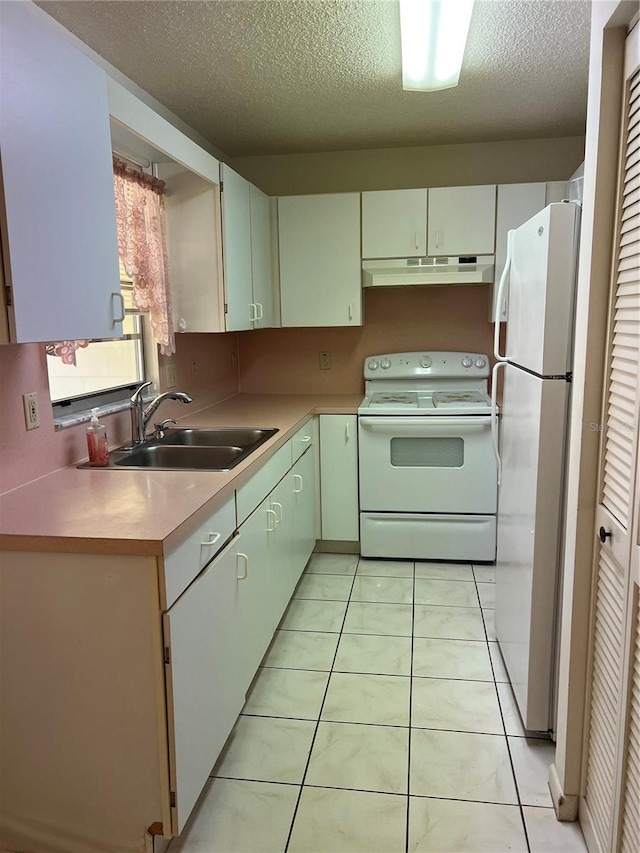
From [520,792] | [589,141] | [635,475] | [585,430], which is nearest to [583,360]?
[585,430]

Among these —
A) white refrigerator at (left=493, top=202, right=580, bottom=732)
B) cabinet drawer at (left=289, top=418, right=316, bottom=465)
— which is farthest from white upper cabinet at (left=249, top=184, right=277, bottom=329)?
white refrigerator at (left=493, top=202, right=580, bottom=732)

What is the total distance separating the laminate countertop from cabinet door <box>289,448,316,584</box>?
0.59 meters

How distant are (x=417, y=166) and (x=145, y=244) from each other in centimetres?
196

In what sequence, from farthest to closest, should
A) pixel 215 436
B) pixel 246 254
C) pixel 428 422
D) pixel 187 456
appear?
pixel 428 422 → pixel 246 254 → pixel 215 436 → pixel 187 456

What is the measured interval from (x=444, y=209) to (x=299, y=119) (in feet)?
3.03

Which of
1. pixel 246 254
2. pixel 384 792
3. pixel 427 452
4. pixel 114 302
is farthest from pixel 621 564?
pixel 246 254

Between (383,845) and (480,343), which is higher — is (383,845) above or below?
below

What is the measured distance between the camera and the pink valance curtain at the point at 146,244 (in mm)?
2324

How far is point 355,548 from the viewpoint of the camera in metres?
3.66

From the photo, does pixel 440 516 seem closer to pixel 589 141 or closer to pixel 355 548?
pixel 355 548

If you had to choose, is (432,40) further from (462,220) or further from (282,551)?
(282,551)

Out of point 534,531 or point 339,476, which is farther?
point 339,476

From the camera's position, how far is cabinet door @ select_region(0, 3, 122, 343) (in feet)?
4.42

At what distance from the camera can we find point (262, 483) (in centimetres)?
232
